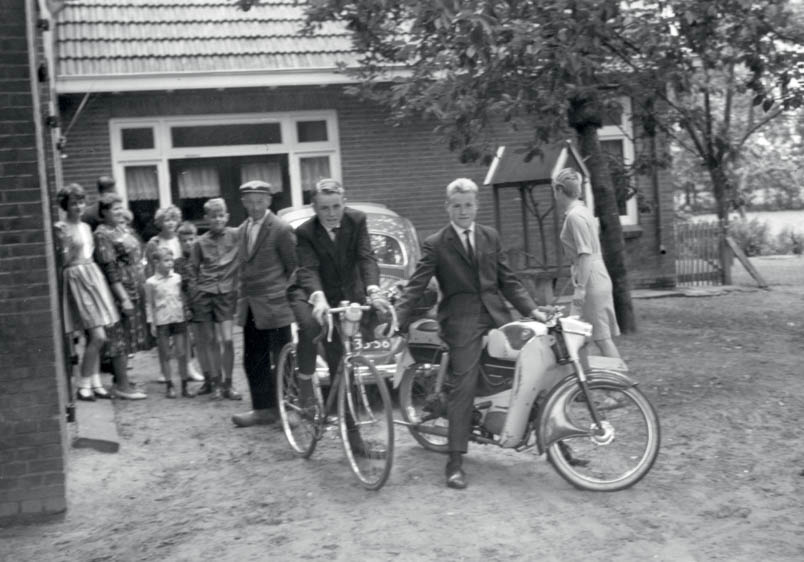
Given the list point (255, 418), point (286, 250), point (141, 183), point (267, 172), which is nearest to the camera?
point (286, 250)

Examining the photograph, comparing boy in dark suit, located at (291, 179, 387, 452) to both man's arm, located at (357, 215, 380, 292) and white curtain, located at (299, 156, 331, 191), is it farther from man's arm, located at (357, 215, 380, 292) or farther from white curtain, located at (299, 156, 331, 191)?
white curtain, located at (299, 156, 331, 191)

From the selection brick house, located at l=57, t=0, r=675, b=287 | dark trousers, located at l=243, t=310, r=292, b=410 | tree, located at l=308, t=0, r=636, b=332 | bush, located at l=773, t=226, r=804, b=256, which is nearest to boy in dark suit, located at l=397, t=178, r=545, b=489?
tree, located at l=308, t=0, r=636, b=332

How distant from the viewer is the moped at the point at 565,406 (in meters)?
6.21

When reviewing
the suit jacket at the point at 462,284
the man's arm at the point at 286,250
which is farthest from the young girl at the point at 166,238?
the suit jacket at the point at 462,284

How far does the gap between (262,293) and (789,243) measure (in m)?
23.2

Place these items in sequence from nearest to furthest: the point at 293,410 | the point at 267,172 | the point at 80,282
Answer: the point at 293,410 → the point at 80,282 → the point at 267,172

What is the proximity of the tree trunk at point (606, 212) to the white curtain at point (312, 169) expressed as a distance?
5.00 meters

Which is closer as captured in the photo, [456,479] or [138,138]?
[456,479]

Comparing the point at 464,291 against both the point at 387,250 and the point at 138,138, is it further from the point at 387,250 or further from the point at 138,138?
the point at 138,138

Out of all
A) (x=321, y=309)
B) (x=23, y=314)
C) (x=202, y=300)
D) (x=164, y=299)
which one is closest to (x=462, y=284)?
(x=321, y=309)

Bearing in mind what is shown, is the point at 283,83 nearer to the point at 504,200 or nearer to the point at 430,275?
the point at 504,200

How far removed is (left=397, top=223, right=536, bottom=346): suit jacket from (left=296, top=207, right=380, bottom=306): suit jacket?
61 cm

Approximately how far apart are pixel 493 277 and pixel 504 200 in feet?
33.8

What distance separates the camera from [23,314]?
20.6ft
